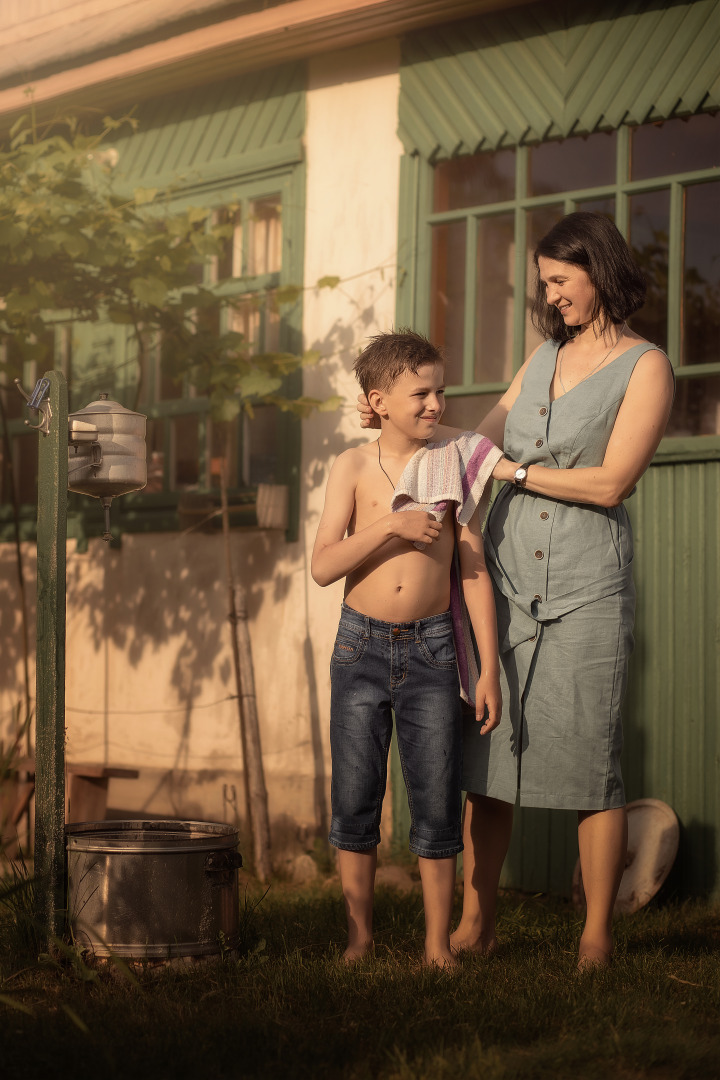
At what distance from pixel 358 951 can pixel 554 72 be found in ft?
14.0

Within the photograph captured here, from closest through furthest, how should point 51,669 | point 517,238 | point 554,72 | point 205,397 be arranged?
point 51,669
point 554,72
point 517,238
point 205,397

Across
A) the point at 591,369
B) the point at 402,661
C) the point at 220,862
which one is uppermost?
the point at 591,369

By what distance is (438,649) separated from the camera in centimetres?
381

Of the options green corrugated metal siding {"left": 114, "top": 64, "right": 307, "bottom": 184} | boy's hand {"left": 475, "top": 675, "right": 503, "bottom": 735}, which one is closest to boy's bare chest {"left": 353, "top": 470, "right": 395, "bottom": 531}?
boy's hand {"left": 475, "top": 675, "right": 503, "bottom": 735}

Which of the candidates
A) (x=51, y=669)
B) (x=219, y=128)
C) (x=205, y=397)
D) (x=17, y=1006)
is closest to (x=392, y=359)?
(x=51, y=669)

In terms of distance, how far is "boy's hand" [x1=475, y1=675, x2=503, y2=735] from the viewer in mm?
3777

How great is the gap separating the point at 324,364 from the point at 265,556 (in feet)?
3.65

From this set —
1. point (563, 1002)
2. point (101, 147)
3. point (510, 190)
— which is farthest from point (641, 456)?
point (101, 147)

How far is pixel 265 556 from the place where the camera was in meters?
6.92

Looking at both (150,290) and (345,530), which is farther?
(150,290)

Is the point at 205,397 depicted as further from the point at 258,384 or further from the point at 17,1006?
the point at 17,1006

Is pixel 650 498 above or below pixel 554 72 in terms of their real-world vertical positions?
below

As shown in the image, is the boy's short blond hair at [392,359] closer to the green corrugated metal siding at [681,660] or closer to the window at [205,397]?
the green corrugated metal siding at [681,660]

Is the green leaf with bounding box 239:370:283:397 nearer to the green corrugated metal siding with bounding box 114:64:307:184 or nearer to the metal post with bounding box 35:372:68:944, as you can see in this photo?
the green corrugated metal siding with bounding box 114:64:307:184
